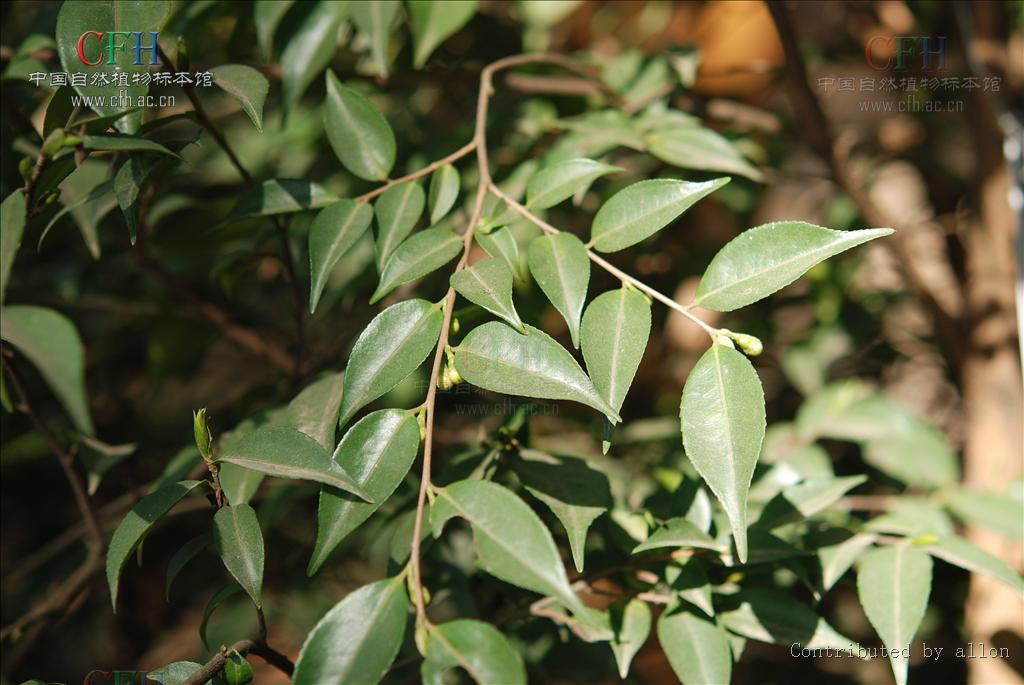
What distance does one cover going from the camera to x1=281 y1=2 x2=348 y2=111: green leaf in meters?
0.52

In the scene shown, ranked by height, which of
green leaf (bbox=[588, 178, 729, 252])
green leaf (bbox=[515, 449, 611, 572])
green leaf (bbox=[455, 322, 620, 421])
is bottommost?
green leaf (bbox=[515, 449, 611, 572])

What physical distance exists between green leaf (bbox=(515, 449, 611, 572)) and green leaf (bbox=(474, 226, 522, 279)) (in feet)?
0.37

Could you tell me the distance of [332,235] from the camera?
0.46 m

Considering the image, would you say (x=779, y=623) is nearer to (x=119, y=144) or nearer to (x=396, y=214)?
(x=396, y=214)

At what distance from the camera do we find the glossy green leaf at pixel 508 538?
34cm

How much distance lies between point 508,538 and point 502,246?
0.50ft

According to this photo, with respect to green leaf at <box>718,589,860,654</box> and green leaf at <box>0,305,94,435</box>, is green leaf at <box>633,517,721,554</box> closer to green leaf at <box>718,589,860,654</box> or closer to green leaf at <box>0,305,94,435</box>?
green leaf at <box>718,589,860,654</box>

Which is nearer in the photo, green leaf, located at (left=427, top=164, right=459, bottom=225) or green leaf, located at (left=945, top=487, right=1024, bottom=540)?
green leaf, located at (left=427, top=164, right=459, bottom=225)

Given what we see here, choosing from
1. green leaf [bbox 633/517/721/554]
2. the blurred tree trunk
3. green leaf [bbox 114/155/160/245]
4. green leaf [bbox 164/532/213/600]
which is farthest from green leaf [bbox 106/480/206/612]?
the blurred tree trunk

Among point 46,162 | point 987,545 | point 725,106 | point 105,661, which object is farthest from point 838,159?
point 105,661

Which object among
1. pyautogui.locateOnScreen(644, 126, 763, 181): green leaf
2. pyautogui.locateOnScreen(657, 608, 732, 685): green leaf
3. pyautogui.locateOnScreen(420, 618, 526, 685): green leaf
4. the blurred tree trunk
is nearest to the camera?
pyautogui.locateOnScreen(420, 618, 526, 685): green leaf

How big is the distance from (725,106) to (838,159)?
129 millimetres

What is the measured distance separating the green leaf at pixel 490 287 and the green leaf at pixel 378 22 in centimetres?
17

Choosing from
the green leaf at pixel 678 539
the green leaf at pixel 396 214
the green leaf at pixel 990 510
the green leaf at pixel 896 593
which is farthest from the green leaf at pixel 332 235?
the green leaf at pixel 990 510
